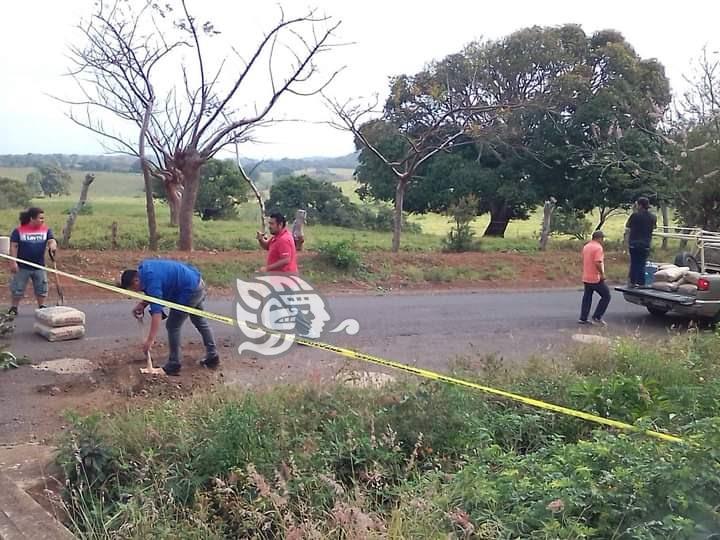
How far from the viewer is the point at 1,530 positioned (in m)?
3.96

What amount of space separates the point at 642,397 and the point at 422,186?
25.0 metres

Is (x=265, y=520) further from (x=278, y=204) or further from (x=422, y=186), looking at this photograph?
(x=278, y=204)

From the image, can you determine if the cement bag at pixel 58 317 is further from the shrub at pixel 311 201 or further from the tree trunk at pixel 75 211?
the shrub at pixel 311 201

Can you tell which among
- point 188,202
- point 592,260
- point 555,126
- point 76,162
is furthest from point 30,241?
point 76,162

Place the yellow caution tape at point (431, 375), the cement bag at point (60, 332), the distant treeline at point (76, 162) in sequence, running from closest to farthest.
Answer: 1. the yellow caution tape at point (431, 375)
2. the cement bag at point (60, 332)
3. the distant treeline at point (76, 162)

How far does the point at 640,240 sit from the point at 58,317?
9.09m

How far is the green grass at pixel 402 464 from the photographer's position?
363 cm

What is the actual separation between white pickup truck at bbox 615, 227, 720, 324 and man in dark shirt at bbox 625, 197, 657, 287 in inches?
13.8

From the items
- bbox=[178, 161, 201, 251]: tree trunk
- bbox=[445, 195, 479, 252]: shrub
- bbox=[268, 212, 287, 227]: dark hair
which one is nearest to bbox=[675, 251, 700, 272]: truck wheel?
bbox=[268, 212, 287, 227]: dark hair

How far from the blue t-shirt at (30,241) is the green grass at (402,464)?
5.12 metres

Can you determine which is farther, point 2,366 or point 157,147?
point 157,147

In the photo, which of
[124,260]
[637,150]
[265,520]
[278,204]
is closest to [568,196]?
[637,150]

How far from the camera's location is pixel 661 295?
37.1ft

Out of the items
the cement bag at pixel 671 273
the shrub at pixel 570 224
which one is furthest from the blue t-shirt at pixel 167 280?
the shrub at pixel 570 224
